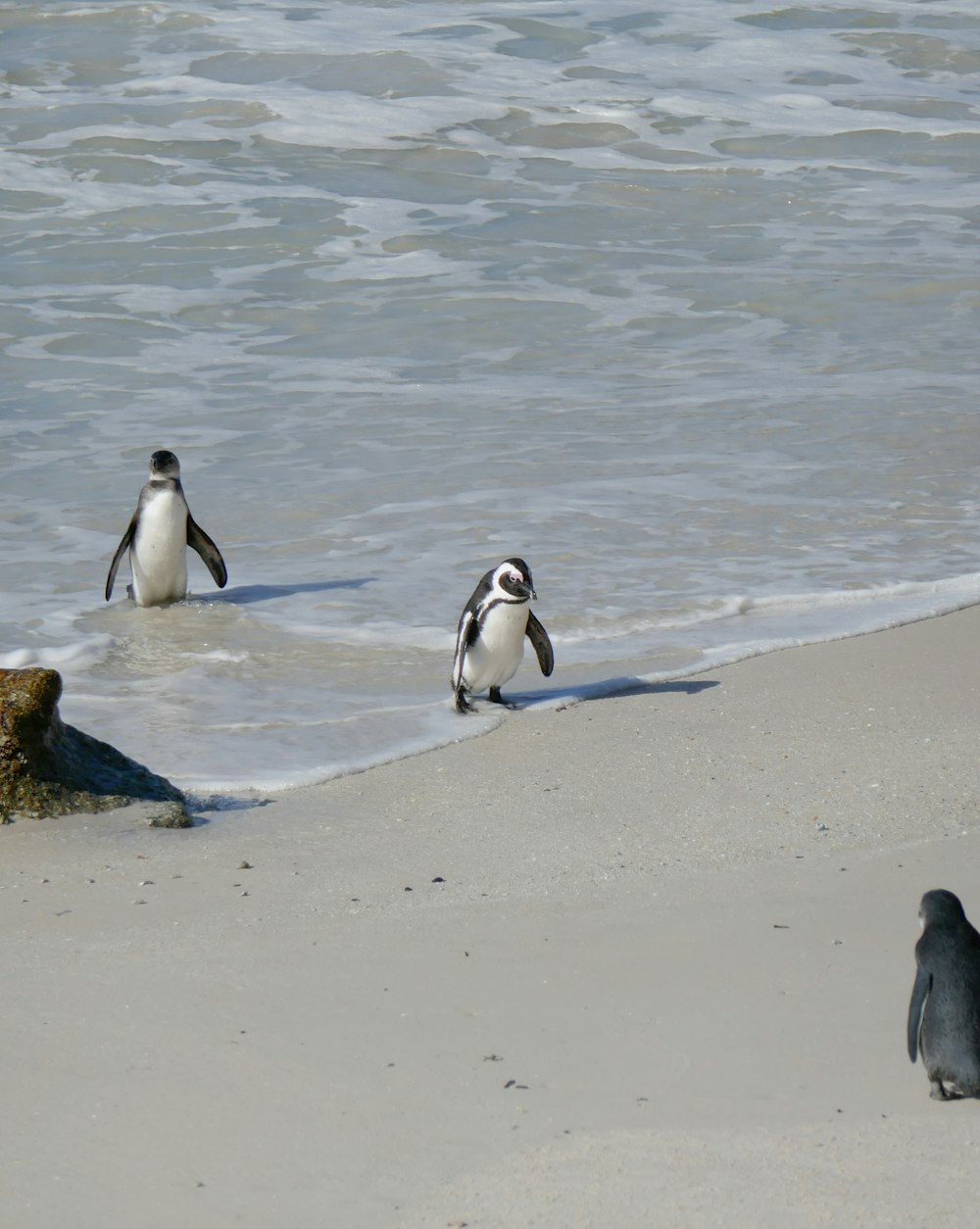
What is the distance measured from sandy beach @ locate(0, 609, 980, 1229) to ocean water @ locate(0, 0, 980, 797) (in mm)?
789

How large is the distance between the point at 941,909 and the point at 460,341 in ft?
26.9

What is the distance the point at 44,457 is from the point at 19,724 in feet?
15.8

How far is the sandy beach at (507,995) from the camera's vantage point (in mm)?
2396

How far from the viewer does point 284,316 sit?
36.9 feet

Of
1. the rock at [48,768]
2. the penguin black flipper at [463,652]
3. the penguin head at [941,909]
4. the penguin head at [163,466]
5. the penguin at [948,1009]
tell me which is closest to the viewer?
the penguin at [948,1009]

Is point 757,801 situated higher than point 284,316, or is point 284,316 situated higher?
point 284,316

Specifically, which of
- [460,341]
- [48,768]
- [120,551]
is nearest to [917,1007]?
[48,768]

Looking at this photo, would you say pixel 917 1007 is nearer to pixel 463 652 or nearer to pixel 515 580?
pixel 463 652

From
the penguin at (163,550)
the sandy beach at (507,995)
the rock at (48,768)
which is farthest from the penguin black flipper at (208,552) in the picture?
the rock at (48,768)

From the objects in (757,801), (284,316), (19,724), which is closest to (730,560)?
(757,801)

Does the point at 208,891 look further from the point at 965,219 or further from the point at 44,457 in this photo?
the point at 965,219

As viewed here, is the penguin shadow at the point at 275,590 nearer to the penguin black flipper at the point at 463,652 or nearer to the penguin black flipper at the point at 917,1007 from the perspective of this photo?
the penguin black flipper at the point at 463,652

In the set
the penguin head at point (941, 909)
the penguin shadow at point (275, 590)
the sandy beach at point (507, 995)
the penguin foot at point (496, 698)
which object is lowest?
the penguin foot at point (496, 698)

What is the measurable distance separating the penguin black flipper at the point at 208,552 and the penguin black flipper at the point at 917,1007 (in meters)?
4.23
